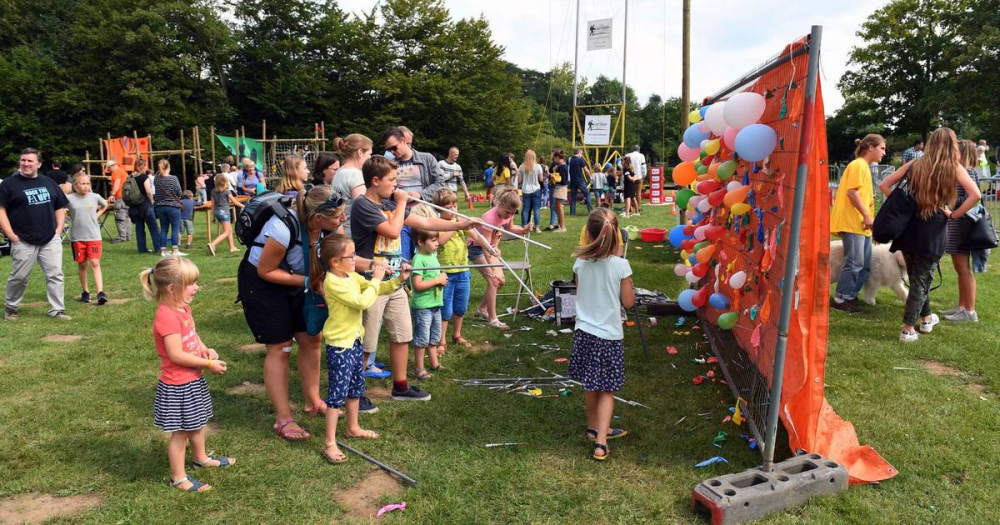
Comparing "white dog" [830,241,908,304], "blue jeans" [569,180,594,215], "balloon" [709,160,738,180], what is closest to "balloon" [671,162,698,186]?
"balloon" [709,160,738,180]

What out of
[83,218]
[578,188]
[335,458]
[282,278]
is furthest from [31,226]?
[578,188]

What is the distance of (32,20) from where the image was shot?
37344mm

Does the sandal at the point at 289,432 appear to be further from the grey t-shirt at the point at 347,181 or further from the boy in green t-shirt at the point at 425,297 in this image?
the grey t-shirt at the point at 347,181

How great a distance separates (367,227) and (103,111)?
124 feet

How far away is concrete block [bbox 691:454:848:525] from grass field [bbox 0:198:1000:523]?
6cm

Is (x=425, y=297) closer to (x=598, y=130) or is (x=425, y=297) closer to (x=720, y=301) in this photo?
(x=720, y=301)

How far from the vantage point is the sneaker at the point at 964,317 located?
20.2ft

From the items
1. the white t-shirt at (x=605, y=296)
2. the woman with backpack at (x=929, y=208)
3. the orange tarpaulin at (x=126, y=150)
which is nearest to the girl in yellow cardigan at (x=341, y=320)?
the white t-shirt at (x=605, y=296)

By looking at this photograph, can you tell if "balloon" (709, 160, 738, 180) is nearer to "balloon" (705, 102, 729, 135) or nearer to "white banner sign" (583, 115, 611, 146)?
"balloon" (705, 102, 729, 135)

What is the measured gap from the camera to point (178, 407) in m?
3.36

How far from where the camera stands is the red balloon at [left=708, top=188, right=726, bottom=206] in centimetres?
492

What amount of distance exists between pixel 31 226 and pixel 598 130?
2076cm

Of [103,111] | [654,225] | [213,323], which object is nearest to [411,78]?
[103,111]

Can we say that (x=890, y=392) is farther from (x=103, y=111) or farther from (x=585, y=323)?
(x=103, y=111)
